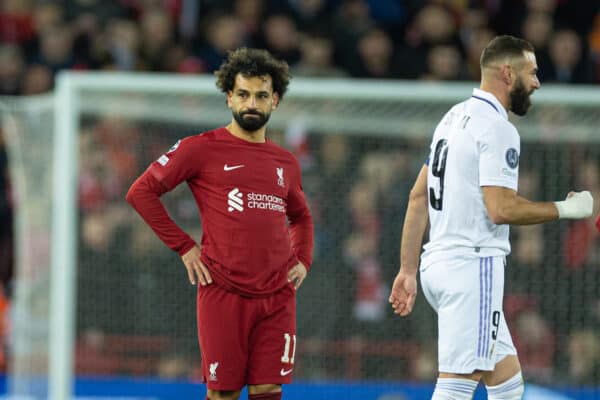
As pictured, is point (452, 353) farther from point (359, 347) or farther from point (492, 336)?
point (359, 347)

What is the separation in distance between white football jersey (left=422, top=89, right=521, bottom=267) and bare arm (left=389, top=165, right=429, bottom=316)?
0.20 meters

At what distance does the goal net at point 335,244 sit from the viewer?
27.4 ft

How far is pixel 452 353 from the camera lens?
5148 millimetres

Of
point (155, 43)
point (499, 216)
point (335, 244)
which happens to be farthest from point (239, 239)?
point (155, 43)

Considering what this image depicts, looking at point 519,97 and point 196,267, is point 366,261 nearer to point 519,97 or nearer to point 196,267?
point 196,267

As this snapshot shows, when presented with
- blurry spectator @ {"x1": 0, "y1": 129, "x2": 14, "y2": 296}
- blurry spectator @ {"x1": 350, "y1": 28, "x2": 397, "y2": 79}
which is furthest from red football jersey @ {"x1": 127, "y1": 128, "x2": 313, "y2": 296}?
blurry spectator @ {"x1": 350, "y1": 28, "x2": 397, "y2": 79}

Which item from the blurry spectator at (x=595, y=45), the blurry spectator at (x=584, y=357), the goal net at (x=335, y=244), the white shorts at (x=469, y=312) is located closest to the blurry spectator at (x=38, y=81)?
the goal net at (x=335, y=244)

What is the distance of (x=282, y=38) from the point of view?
10695 millimetres

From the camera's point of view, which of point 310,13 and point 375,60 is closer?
point 375,60

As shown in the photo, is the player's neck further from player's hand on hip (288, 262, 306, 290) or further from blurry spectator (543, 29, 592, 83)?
blurry spectator (543, 29, 592, 83)

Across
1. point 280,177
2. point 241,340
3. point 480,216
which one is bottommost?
point 241,340

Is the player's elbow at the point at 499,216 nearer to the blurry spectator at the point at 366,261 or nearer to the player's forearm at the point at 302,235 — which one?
the player's forearm at the point at 302,235

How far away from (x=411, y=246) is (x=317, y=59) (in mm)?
5147

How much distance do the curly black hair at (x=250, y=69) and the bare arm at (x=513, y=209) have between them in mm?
1169
